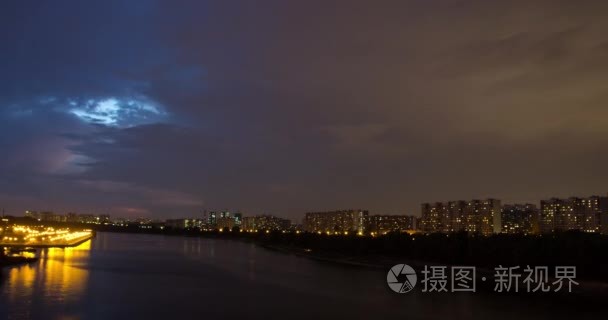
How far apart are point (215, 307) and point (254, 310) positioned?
1.85 metres

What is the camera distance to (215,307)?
2431 centimetres

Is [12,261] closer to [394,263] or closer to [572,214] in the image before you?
[394,263]

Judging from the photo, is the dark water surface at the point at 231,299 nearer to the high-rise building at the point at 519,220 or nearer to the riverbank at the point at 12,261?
the riverbank at the point at 12,261

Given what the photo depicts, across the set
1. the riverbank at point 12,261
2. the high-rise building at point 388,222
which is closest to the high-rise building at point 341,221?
the high-rise building at point 388,222

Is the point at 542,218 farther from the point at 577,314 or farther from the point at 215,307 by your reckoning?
the point at 215,307

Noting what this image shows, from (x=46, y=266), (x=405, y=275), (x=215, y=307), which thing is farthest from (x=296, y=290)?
(x=46, y=266)

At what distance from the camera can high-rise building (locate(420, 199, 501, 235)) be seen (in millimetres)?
102875

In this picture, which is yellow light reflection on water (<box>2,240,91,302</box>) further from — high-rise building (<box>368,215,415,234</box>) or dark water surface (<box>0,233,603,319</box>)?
high-rise building (<box>368,215,415,234</box>)

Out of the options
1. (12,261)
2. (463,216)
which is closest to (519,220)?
(463,216)

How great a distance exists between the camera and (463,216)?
109 metres

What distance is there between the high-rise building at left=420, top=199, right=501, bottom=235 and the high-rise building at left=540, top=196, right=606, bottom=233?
26.6 feet

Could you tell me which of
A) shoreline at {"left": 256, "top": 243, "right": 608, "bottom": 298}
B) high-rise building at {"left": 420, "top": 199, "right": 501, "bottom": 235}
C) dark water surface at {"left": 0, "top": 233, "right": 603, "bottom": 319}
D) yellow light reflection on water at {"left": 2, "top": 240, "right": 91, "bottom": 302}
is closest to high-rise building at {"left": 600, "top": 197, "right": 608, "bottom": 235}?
high-rise building at {"left": 420, "top": 199, "right": 501, "bottom": 235}

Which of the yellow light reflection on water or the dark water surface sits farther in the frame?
the yellow light reflection on water

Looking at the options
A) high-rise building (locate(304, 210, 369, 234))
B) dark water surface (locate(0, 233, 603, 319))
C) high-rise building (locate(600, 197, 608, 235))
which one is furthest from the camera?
high-rise building (locate(304, 210, 369, 234))
